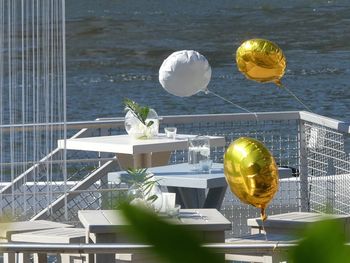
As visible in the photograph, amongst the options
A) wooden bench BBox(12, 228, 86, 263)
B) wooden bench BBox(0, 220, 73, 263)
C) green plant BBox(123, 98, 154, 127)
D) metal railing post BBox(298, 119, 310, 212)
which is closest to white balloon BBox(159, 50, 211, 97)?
green plant BBox(123, 98, 154, 127)

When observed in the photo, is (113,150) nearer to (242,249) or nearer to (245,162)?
(245,162)

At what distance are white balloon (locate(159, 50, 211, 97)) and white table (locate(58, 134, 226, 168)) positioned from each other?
36 cm

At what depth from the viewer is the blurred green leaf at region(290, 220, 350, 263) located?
574 millimetres

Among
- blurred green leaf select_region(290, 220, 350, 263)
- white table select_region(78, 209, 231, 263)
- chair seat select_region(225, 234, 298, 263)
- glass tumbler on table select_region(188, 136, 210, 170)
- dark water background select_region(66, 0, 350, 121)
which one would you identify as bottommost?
chair seat select_region(225, 234, 298, 263)

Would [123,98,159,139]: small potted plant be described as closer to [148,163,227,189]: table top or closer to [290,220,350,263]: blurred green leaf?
[148,163,227,189]: table top

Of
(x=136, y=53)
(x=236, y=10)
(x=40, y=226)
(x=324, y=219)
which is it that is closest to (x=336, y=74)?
(x=136, y=53)

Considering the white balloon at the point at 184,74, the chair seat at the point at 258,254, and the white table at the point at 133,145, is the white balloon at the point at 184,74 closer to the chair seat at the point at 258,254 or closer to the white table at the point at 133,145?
the white table at the point at 133,145

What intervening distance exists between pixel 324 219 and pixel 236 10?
176 feet

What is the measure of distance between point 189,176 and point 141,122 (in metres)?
0.92

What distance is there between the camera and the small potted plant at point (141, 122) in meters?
7.26

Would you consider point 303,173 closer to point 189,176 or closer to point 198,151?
point 198,151

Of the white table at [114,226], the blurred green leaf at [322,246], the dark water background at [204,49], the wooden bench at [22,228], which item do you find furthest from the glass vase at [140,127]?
the dark water background at [204,49]

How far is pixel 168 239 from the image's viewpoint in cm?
57

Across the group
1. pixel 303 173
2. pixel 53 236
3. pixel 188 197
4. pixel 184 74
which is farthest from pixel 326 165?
pixel 53 236
